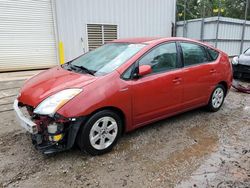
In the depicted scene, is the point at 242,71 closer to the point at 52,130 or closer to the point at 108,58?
the point at 108,58

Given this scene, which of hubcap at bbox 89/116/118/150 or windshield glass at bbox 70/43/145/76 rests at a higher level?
windshield glass at bbox 70/43/145/76

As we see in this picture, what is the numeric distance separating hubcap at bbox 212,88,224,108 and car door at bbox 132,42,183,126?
3.70 feet

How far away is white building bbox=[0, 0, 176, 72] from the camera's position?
8.75m

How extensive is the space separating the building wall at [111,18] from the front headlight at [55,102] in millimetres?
7361

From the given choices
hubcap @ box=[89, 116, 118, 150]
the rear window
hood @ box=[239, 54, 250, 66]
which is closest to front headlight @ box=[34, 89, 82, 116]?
hubcap @ box=[89, 116, 118, 150]

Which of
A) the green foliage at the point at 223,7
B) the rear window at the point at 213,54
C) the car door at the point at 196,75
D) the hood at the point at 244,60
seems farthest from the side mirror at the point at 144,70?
the green foliage at the point at 223,7

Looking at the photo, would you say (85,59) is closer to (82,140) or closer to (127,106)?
(127,106)

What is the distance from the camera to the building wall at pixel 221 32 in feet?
43.4

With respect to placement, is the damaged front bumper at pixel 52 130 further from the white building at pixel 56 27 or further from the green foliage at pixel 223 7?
the green foliage at pixel 223 7

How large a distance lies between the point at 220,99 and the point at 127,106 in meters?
2.53

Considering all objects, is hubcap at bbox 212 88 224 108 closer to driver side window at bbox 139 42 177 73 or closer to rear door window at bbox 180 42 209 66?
rear door window at bbox 180 42 209 66

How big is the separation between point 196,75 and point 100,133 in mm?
2089

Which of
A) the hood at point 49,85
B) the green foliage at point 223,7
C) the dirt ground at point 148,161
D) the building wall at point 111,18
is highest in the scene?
Result: the green foliage at point 223,7

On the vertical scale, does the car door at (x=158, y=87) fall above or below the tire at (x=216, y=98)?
above
